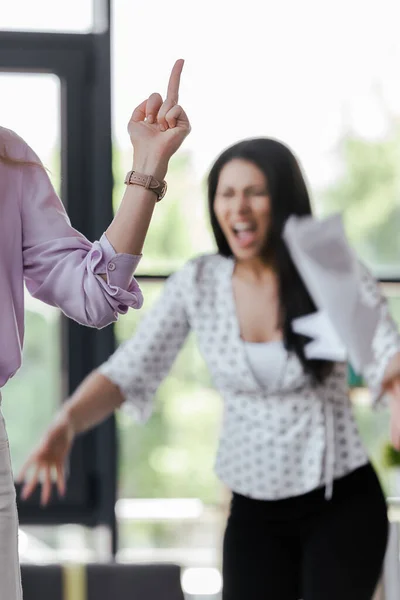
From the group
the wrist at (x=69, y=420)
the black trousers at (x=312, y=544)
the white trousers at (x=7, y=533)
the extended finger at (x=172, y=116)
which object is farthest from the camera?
the wrist at (x=69, y=420)

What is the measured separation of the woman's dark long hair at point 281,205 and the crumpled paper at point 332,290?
30 mm

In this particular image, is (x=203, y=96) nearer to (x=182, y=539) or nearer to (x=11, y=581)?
(x=182, y=539)

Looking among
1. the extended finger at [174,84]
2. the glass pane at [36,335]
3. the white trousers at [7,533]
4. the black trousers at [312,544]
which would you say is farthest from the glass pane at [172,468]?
the white trousers at [7,533]

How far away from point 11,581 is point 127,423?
2.56 meters

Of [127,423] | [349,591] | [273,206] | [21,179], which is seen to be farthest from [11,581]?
[127,423]

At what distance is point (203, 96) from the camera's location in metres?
3.77

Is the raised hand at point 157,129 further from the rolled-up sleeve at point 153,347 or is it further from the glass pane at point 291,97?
the glass pane at point 291,97

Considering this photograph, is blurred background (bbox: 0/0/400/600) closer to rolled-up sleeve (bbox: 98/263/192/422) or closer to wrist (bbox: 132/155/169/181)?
rolled-up sleeve (bbox: 98/263/192/422)

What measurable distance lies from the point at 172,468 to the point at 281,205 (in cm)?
156

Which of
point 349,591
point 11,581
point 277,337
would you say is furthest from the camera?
point 277,337

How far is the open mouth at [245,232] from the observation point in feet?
7.79

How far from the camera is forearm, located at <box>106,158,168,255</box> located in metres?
1.18

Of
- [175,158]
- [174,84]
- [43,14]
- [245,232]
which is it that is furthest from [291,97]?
[174,84]

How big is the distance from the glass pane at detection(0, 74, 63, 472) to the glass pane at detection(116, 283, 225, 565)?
25 cm
